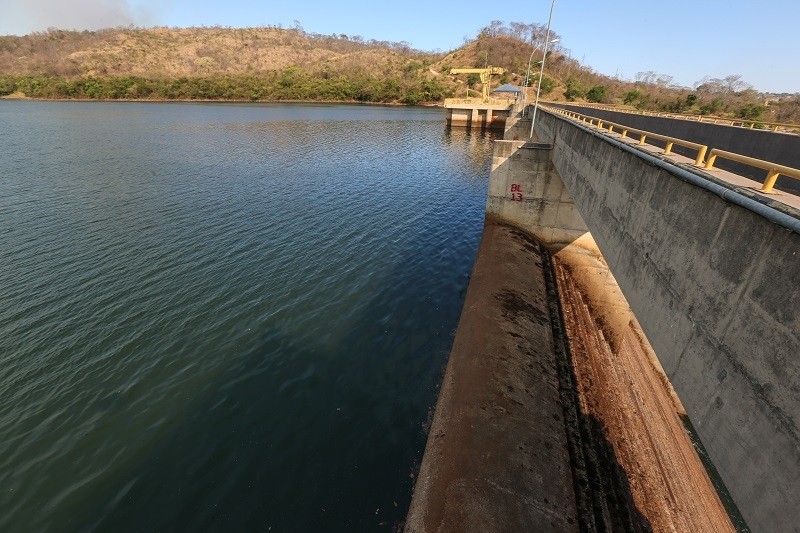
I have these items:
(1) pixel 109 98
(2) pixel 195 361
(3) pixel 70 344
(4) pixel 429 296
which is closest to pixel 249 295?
(2) pixel 195 361

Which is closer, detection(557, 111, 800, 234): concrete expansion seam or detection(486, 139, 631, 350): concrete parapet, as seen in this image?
detection(557, 111, 800, 234): concrete expansion seam

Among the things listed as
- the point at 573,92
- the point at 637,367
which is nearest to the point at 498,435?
the point at 637,367

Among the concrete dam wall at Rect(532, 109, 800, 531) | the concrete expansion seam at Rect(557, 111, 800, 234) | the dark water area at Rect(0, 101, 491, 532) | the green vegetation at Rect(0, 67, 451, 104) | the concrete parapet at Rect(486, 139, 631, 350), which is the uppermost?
the green vegetation at Rect(0, 67, 451, 104)

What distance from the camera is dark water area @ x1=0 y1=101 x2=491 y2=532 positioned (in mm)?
10000

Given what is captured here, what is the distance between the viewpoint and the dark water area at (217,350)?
10.0m

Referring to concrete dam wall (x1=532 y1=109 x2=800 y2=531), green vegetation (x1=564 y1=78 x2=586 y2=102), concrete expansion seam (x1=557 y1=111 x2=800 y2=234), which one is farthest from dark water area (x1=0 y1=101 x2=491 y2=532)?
green vegetation (x1=564 y1=78 x2=586 y2=102)

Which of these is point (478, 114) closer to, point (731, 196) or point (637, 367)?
point (637, 367)

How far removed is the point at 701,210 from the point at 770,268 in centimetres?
222

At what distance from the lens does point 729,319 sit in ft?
17.3

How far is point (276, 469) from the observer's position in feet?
34.7

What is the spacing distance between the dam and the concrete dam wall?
0.09 ft

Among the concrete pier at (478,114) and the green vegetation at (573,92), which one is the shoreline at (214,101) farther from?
the concrete pier at (478,114)

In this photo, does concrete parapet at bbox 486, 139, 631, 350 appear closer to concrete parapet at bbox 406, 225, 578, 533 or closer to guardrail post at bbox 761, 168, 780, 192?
concrete parapet at bbox 406, 225, 578, 533

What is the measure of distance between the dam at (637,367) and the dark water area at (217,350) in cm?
268
